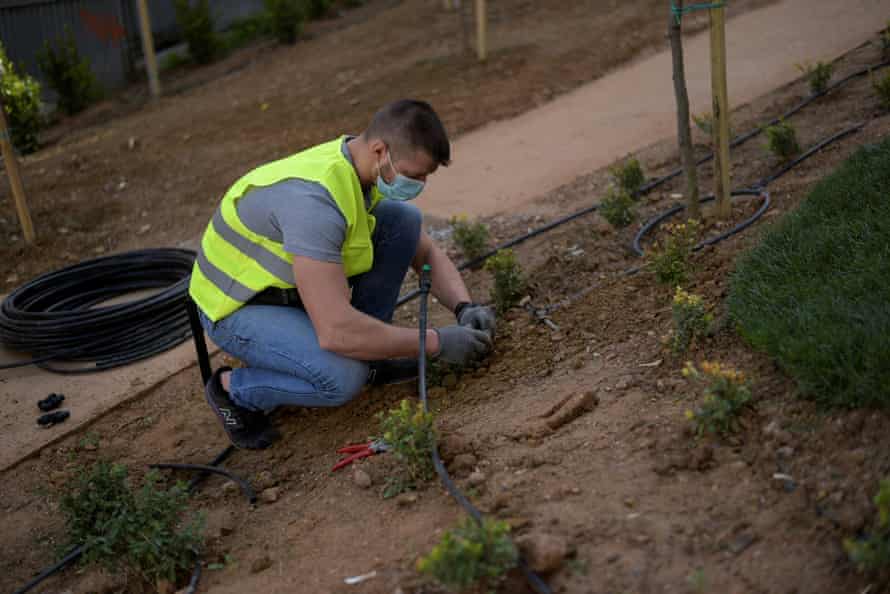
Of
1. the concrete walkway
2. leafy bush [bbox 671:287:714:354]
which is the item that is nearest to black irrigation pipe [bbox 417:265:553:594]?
leafy bush [bbox 671:287:714:354]

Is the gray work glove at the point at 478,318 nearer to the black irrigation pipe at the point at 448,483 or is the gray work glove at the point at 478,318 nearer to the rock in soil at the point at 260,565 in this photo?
the black irrigation pipe at the point at 448,483

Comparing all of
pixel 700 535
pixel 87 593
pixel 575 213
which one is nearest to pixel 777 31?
pixel 575 213

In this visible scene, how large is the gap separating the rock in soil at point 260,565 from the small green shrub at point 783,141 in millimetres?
3586

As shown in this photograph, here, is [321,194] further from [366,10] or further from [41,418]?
[366,10]

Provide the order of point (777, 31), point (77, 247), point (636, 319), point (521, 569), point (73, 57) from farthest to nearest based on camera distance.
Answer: point (73, 57)
point (777, 31)
point (77, 247)
point (636, 319)
point (521, 569)

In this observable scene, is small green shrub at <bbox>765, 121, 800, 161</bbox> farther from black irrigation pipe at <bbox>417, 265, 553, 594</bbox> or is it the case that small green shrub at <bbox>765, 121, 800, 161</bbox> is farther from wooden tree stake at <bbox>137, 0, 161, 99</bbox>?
wooden tree stake at <bbox>137, 0, 161, 99</bbox>

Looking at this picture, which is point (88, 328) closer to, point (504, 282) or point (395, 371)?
point (395, 371)

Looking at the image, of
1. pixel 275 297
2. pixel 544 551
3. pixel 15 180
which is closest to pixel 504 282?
pixel 275 297

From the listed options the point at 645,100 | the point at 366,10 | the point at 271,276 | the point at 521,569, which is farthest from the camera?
the point at 366,10

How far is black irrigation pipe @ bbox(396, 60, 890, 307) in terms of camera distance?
5.04 metres

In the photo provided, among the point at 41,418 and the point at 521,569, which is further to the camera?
the point at 41,418

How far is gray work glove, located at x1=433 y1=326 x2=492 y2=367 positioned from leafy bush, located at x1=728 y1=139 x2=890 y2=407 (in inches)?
39.7

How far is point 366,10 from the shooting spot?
12.9m

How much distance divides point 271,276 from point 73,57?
27.1ft
